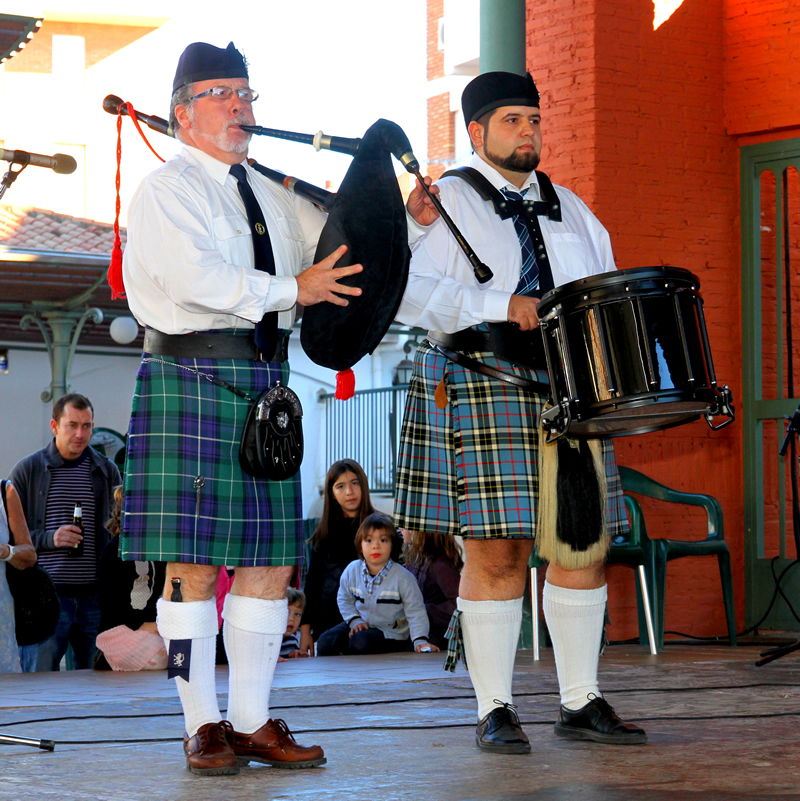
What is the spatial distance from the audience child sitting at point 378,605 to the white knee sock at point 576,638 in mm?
2481

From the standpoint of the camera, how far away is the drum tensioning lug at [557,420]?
2662 millimetres

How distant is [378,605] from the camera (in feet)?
18.0

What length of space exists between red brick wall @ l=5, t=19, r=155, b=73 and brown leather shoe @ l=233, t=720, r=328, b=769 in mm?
20776

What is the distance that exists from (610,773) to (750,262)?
13.0 feet

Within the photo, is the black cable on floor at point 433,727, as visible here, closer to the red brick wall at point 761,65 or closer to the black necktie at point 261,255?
the black necktie at point 261,255

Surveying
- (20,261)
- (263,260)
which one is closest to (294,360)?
(20,261)

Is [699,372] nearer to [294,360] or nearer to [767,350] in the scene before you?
[767,350]

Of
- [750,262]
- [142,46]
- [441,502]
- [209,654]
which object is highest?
[142,46]

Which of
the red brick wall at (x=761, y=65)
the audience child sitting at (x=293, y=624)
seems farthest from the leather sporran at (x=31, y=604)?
the red brick wall at (x=761, y=65)

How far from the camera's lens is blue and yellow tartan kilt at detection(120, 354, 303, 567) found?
260cm

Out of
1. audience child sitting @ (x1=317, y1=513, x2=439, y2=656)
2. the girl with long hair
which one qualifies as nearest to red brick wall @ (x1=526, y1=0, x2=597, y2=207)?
the girl with long hair

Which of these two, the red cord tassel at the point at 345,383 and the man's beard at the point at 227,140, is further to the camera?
the red cord tassel at the point at 345,383

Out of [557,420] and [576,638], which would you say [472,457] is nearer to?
[557,420]

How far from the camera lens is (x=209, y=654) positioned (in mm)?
2613
